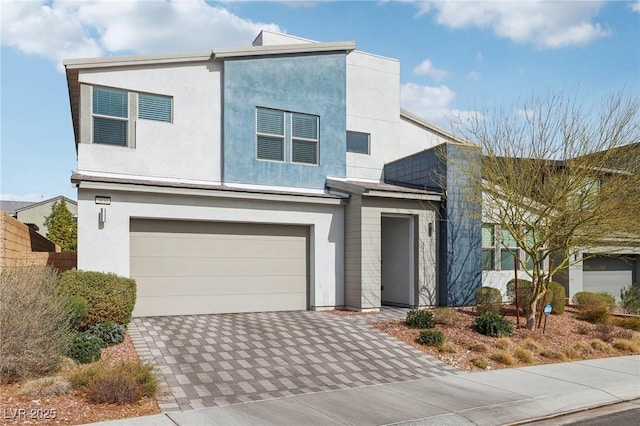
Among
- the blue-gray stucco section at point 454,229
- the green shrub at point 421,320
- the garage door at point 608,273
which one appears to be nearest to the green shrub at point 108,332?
the green shrub at point 421,320

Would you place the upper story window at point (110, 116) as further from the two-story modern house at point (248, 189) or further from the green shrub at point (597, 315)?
the green shrub at point (597, 315)

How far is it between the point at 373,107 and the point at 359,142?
1.36m

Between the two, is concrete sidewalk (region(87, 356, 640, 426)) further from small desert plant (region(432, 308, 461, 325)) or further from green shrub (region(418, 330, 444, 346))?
small desert plant (region(432, 308, 461, 325))

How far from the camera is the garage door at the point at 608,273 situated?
22.4 meters

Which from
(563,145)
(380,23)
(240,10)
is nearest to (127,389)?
(240,10)

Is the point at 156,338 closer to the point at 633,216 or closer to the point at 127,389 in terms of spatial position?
the point at 127,389

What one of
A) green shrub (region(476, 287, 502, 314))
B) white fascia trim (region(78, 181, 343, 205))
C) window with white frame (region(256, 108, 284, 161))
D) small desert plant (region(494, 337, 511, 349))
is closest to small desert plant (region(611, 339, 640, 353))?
green shrub (region(476, 287, 502, 314))

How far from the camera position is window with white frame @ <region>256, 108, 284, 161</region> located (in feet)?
53.4

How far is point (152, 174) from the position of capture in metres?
14.7

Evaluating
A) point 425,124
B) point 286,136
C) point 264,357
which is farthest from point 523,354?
point 425,124

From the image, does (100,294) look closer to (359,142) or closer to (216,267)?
(216,267)

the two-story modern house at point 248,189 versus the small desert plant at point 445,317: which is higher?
the two-story modern house at point 248,189

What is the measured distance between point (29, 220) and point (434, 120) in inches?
1495

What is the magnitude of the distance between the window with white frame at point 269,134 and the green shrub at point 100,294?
6.02 m
